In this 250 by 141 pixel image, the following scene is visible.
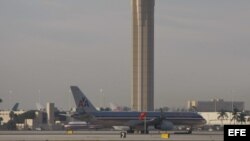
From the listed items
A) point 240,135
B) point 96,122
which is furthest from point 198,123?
point 240,135

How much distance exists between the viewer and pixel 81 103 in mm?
160375

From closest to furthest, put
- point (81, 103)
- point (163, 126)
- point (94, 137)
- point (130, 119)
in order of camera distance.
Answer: point (94, 137) → point (130, 119) → point (163, 126) → point (81, 103)

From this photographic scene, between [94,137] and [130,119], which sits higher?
[130,119]

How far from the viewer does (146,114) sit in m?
152

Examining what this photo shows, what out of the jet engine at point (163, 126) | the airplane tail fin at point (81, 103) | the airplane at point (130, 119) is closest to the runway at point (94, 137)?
the airplane at point (130, 119)

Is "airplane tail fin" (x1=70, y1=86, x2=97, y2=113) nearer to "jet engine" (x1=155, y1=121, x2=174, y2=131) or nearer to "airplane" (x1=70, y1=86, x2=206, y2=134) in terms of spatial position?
"airplane" (x1=70, y1=86, x2=206, y2=134)

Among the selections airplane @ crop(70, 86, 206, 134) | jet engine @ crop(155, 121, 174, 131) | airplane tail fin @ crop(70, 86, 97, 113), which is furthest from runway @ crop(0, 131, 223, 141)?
airplane tail fin @ crop(70, 86, 97, 113)

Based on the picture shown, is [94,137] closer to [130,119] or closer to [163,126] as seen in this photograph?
[130,119]

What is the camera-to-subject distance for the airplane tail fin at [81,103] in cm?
15650

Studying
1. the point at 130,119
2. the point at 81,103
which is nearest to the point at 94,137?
the point at 130,119

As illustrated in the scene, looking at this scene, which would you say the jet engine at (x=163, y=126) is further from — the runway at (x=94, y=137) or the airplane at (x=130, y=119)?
the runway at (x=94, y=137)

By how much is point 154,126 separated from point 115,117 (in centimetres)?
869

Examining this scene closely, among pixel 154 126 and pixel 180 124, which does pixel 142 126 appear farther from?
pixel 180 124

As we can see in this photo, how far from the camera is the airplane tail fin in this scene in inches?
6161
